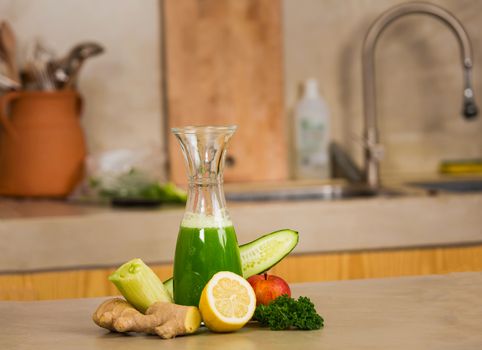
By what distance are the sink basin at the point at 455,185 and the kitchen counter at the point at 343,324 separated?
1.21 metres

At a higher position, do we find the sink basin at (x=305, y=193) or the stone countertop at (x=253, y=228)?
the sink basin at (x=305, y=193)

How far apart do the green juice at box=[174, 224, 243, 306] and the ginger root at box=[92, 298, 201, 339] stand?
0.04 m

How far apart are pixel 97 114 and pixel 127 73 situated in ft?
0.45

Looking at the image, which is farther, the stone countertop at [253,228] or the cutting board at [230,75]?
the cutting board at [230,75]

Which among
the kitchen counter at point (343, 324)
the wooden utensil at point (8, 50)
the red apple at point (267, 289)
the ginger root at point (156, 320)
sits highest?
the wooden utensil at point (8, 50)

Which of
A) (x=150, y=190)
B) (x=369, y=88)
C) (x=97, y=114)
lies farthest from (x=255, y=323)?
(x=97, y=114)

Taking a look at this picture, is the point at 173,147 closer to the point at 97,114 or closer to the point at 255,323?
the point at 97,114

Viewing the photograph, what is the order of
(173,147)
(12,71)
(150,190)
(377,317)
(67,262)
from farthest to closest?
(173,147), (12,71), (150,190), (67,262), (377,317)

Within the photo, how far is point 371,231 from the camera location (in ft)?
6.15

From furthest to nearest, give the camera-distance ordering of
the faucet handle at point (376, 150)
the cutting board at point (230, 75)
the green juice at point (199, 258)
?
the cutting board at point (230, 75)
the faucet handle at point (376, 150)
the green juice at point (199, 258)

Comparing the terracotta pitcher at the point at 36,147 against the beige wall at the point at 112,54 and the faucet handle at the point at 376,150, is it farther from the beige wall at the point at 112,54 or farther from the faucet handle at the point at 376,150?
the faucet handle at the point at 376,150

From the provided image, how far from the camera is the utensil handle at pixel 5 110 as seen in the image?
222 cm

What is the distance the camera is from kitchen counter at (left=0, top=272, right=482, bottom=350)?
2.84 ft

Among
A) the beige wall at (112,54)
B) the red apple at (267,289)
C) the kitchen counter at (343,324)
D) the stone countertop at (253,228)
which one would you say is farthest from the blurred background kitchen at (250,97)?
the red apple at (267,289)
